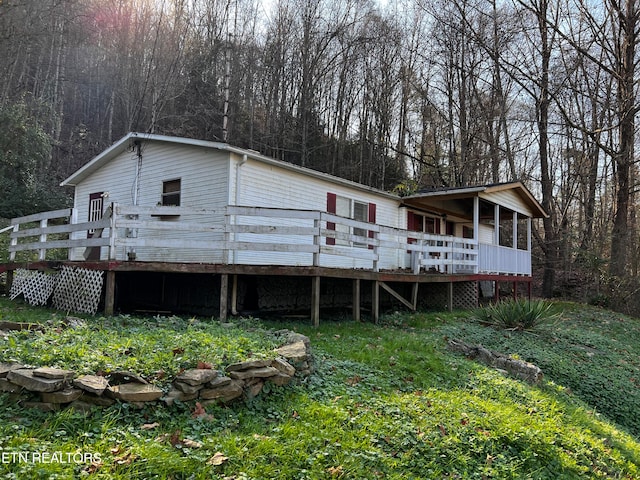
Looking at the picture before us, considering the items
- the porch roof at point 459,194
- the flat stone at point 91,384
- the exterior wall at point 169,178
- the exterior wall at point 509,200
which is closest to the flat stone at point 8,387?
the flat stone at point 91,384

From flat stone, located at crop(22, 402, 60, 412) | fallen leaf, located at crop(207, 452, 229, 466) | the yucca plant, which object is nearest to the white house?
the yucca plant

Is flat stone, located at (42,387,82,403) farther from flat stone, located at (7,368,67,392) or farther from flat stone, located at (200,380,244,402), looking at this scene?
flat stone, located at (200,380,244,402)

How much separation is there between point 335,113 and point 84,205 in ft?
50.2

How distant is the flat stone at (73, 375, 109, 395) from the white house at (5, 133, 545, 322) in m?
4.03

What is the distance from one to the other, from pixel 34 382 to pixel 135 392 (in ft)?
2.36

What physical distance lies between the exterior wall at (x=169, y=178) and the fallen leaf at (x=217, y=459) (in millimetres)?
6956

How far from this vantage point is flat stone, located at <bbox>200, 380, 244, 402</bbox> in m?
3.86

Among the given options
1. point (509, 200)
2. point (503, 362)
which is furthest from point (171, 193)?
point (509, 200)

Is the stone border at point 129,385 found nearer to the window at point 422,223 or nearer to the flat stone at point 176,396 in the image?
the flat stone at point 176,396

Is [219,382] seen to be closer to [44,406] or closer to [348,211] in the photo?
[44,406]

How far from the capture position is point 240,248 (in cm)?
767

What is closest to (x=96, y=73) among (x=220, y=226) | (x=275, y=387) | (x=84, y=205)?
(x=84, y=205)

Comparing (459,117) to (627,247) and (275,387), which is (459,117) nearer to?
(627,247)

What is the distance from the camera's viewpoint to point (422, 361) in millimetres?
6059
